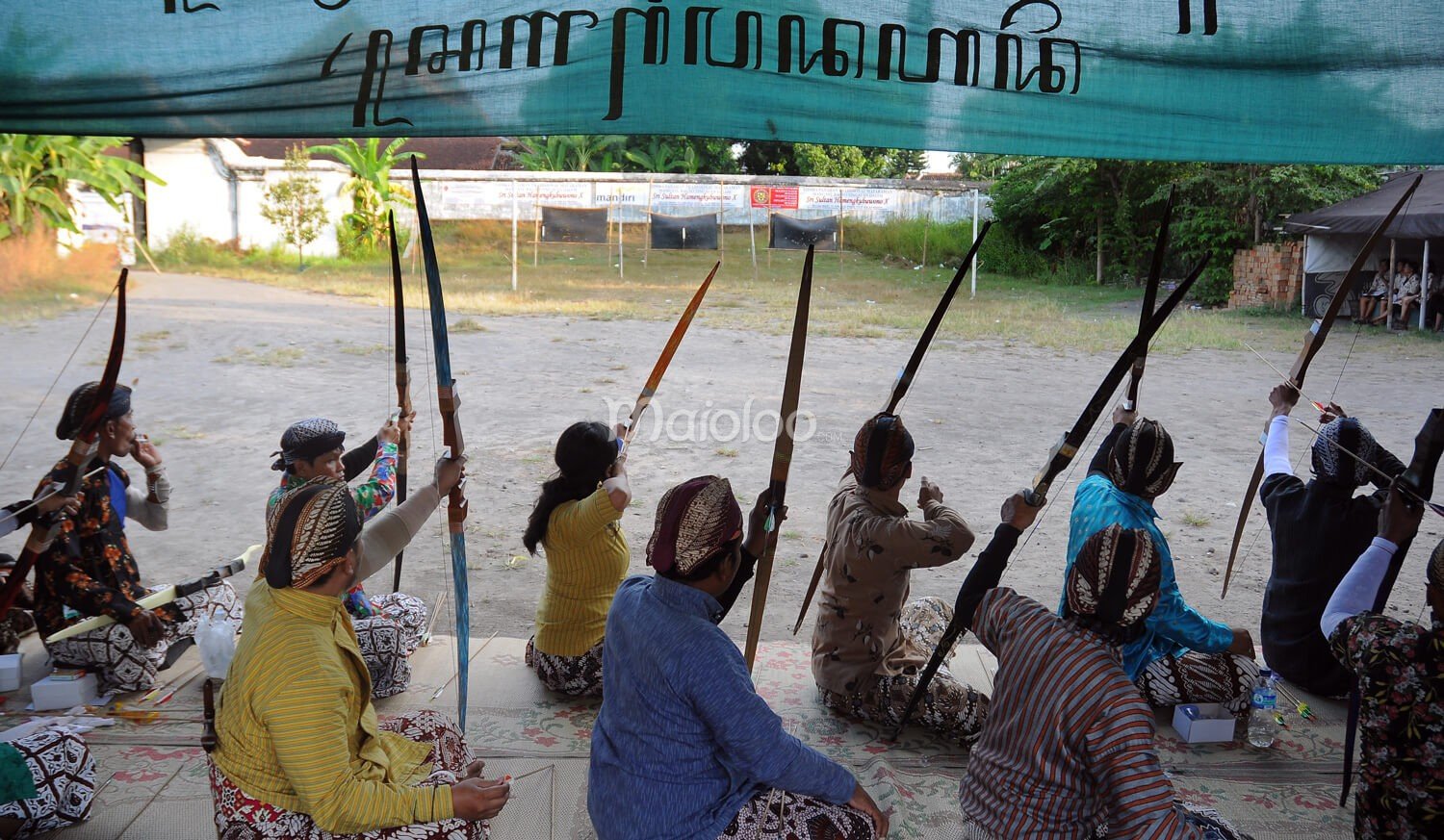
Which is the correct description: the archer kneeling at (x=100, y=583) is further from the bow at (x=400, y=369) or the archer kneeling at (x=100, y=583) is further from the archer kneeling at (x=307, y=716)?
the archer kneeling at (x=307, y=716)

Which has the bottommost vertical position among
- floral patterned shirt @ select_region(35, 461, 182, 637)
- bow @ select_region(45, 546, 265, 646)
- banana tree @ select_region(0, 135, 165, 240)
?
bow @ select_region(45, 546, 265, 646)

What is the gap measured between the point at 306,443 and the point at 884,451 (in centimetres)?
181

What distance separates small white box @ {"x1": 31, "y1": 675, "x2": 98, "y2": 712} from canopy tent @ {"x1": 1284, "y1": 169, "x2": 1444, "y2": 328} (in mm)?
15074

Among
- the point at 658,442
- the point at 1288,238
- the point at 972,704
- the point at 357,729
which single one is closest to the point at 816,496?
the point at 658,442

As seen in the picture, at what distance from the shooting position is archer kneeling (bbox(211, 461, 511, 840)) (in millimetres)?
2016

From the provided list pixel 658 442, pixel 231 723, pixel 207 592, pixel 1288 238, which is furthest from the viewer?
pixel 1288 238

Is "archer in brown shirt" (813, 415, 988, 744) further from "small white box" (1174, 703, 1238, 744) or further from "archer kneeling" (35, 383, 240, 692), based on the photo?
"archer kneeling" (35, 383, 240, 692)

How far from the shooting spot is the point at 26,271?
50.3ft

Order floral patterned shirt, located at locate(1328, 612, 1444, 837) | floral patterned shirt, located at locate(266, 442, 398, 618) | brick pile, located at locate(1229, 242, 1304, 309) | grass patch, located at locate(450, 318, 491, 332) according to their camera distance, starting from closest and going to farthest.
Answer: floral patterned shirt, located at locate(1328, 612, 1444, 837)
floral patterned shirt, located at locate(266, 442, 398, 618)
grass patch, located at locate(450, 318, 491, 332)
brick pile, located at locate(1229, 242, 1304, 309)

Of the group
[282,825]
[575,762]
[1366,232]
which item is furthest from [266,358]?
[1366,232]

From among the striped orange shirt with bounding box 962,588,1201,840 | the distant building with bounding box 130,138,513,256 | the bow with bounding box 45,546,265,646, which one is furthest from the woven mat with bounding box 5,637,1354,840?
the distant building with bounding box 130,138,513,256

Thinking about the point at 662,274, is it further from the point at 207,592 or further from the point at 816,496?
the point at 207,592

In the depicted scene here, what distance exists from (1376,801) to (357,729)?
228cm

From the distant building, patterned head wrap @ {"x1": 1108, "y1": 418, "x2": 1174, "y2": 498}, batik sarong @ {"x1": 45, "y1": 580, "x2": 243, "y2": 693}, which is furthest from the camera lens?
the distant building
